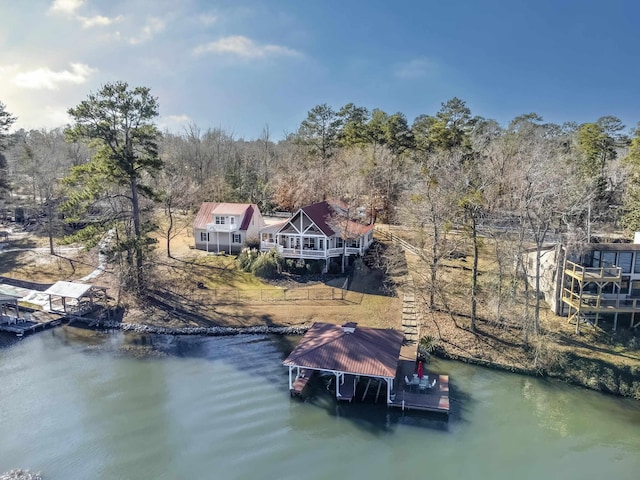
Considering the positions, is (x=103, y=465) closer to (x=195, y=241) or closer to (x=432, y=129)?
(x=195, y=241)

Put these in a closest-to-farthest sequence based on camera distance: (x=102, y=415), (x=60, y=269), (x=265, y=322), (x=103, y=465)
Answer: (x=103, y=465) → (x=102, y=415) → (x=265, y=322) → (x=60, y=269)

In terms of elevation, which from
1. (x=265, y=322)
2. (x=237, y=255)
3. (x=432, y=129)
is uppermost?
(x=432, y=129)

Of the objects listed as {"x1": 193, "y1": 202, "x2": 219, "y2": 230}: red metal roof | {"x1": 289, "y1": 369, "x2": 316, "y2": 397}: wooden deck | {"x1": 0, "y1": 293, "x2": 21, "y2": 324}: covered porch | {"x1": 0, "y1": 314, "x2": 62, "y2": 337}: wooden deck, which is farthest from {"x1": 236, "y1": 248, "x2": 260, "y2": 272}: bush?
{"x1": 0, "y1": 293, "x2": 21, "y2": 324}: covered porch

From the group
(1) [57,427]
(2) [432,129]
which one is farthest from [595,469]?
(2) [432,129]

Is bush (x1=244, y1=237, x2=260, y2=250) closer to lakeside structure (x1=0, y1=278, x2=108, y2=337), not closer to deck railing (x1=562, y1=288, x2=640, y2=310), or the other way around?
lakeside structure (x1=0, y1=278, x2=108, y2=337)

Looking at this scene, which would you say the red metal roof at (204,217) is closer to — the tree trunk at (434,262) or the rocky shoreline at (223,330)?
the rocky shoreline at (223,330)

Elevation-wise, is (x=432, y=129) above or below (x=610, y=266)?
above

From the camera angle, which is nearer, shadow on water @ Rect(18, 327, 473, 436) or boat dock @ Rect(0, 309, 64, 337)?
shadow on water @ Rect(18, 327, 473, 436)

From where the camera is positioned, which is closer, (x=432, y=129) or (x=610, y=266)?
(x=610, y=266)
